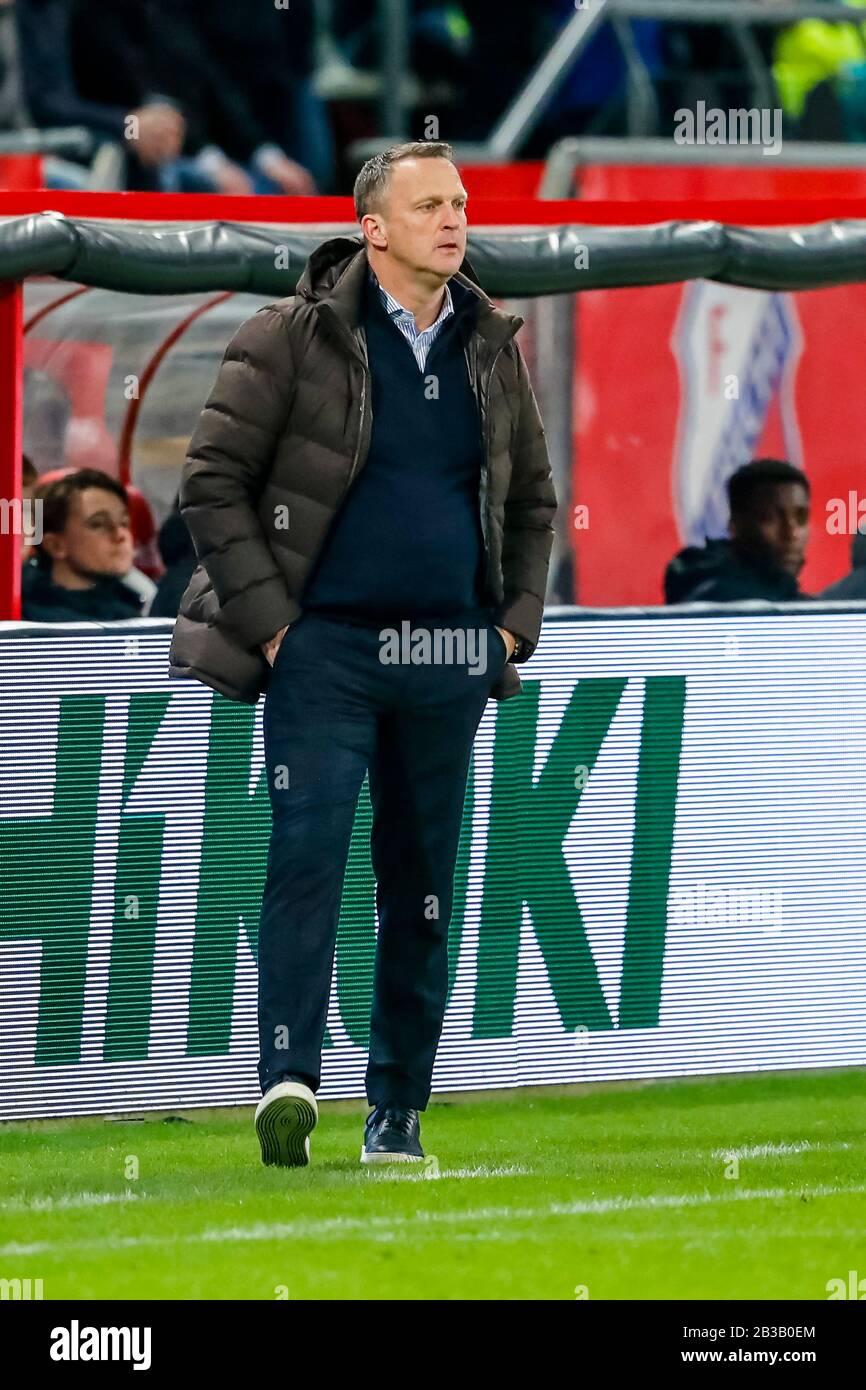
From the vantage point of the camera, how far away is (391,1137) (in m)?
6.19

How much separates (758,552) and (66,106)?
6944 millimetres

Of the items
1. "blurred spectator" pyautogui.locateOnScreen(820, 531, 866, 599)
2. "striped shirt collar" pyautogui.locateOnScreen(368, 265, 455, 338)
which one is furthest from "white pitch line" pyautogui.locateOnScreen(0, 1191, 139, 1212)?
"blurred spectator" pyautogui.locateOnScreen(820, 531, 866, 599)

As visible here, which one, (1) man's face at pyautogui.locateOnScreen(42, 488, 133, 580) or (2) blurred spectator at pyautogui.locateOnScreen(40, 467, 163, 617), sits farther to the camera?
(2) blurred spectator at pyautogui.locateOnScreen(40, 467, 163, 617)

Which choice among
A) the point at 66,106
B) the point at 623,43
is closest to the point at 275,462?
the point at 623,43

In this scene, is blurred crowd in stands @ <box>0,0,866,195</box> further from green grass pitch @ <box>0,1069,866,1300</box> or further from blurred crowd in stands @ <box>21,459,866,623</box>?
green grass pitch @ <box>0,1069,866,1300</box>

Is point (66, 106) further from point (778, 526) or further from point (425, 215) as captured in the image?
point (425, 215)

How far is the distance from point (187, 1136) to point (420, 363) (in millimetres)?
1839

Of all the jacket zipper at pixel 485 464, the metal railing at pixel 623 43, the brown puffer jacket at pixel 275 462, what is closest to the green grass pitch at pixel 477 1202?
the brown puffer jacket at pixel 275 462

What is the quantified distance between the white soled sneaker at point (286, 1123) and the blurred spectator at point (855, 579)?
2.75 meters

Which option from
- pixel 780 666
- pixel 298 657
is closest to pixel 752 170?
pixel 780 666

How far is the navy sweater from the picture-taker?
5.95 m

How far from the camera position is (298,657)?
5.96 meters

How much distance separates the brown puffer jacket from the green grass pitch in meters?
1.03
